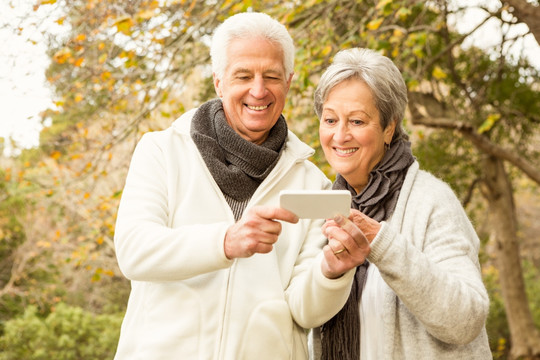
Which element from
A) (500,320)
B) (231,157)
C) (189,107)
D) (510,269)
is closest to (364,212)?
(231,157)

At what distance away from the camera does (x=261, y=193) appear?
2.37 meters

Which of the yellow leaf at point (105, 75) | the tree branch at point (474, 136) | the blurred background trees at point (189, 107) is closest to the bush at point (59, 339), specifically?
the blurred background trees at point (189, 107)

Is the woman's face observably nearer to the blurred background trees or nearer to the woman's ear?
the woman's ear

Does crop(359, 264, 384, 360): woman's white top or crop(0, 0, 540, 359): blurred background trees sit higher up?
crop(0, 0, 540, 359): blurred background trees

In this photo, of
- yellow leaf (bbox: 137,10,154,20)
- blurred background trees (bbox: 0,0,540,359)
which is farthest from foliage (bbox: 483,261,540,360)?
yellow leaf (bbox: 137,10,154,20)

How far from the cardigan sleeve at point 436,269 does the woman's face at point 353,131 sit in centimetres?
29

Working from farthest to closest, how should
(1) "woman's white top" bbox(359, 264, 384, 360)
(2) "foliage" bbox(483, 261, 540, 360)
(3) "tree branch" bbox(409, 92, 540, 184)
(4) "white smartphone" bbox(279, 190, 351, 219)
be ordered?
(2) "foliage" bbox(483, 261, 540, 360)
(3) "tree branch" bbox(409, 92, 540, 184)
(1) "woman's white top" bbox(359, 264, 384, 360)
(4) "white smartphone" bbox(279, 190, 351, 219)

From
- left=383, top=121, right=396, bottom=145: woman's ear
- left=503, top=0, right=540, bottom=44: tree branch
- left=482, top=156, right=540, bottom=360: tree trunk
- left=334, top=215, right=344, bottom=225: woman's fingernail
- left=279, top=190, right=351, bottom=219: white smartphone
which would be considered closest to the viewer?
left=279, top=190, right=351, bottom=219: white smartphone

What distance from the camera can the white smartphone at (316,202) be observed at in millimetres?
1822

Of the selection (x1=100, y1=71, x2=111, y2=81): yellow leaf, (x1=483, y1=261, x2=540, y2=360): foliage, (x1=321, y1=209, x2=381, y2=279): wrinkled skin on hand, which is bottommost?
(x1=321, y1=209, x2=381, y2=279): wrinkled skin on hand

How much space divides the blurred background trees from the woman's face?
1.62 m

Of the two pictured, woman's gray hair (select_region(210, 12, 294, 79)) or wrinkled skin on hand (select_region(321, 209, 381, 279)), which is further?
woman's gray hair (select_region(210, 12, 294, 79))

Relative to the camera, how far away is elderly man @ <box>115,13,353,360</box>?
2078mm

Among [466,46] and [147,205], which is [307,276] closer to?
[147,205]
